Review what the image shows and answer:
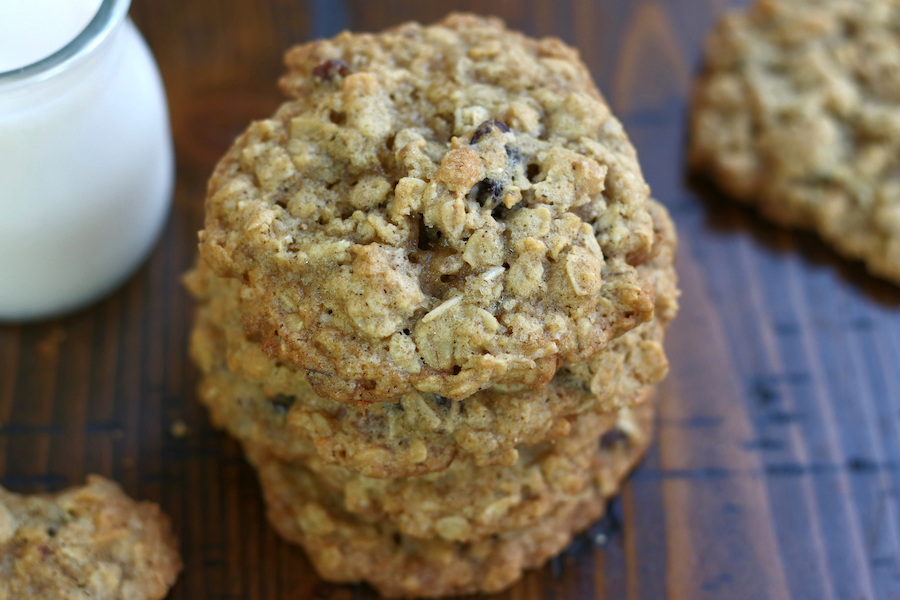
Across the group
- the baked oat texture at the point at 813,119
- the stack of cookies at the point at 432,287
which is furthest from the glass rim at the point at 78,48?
the baked oat texture at the point at 813,119

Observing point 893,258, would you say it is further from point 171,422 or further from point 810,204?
point 171,422

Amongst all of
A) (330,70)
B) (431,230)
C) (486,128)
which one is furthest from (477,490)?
(330,70)

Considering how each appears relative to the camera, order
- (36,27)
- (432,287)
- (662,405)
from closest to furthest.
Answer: (432,287)
(36,27)
(662,405)

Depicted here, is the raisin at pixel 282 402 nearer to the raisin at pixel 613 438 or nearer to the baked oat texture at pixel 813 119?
the raisin at pixel 613 438

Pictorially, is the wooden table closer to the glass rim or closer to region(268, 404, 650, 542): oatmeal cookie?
region(268, 404, 650, 542): oatmeal cookie

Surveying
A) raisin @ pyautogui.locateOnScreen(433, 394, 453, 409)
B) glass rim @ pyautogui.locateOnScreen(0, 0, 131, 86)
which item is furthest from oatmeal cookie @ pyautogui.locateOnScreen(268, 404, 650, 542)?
glass rim @ pyautogui.locateOnScreen(0, 0, 131, 86)

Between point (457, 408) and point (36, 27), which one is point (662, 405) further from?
point (36, 27)

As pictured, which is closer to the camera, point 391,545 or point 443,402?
point 443,402
